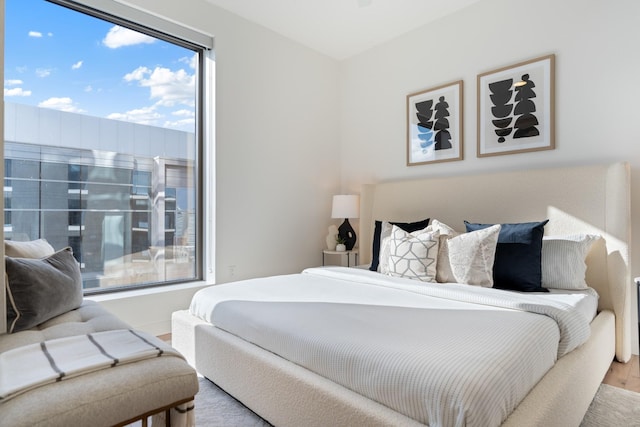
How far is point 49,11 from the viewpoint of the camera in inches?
104

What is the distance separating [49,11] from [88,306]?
2.21m

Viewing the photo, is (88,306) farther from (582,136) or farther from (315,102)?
(582,136)

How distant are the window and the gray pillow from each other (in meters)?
1.07

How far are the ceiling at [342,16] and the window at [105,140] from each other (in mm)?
629

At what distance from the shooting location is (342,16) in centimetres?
339

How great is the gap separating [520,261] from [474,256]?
27 cm

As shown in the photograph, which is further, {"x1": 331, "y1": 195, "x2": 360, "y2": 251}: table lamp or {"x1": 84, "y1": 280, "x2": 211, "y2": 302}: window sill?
{"x1": 331, "y1": 195, "x2": 360, "y2": 251}: table lamp

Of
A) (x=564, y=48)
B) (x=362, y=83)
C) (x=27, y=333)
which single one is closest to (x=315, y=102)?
(x=362, y=83)

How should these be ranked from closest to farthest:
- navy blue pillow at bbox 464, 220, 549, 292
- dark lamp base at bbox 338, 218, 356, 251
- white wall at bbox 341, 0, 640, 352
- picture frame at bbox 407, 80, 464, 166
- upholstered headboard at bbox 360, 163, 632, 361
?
navy blue pillow at bbox 464, 220, 549, 292 → upholstered headboard at bbox 360, 163, 632, 361 → white wall at bbox 341, 0, 640, 352 → picture frame at bbox 407, 80, 464, 166 → dark lamp base at bbox 338, 218, 356, 251

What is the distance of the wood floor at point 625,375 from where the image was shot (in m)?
2.12

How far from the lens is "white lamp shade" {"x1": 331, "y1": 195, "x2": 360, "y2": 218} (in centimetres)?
385

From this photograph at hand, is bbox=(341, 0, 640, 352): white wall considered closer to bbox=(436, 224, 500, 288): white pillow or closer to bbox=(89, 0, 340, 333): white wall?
bbox=(89, 0, 340, 333): white wall

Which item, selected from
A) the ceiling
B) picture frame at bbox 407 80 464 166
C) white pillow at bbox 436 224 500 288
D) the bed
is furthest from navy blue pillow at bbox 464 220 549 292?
the ceiling

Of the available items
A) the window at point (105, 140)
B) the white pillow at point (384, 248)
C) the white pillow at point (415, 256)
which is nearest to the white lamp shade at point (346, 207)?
the white pillow at point (384, 248)
